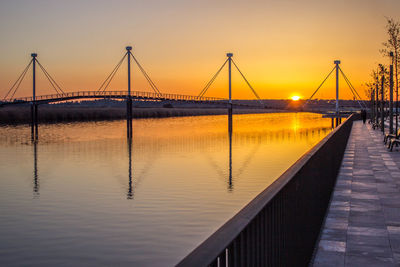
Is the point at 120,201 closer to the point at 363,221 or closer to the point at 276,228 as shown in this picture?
the point at 363,221

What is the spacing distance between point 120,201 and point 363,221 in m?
10.1

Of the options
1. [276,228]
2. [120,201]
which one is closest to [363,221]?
[276,228]

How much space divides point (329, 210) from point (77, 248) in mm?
5491

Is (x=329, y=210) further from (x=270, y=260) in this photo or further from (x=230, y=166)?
(x=230, y=166)

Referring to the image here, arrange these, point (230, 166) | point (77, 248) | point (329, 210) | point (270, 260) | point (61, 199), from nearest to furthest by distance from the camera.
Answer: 1. point (270, 260)
2. point (329, 210)
3. point (77, 248)
4. point (61, 199)
5. point (230, 166)

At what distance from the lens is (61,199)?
17656 millimetres

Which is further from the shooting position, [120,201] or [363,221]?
[120,201]

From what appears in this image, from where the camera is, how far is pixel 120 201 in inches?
675

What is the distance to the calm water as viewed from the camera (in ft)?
36.3

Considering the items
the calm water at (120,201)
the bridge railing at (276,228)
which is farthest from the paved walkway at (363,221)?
the calm water at (120,201)

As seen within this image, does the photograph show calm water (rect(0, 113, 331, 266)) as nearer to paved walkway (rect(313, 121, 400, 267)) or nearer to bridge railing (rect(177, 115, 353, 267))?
paved walkway (rect(313, 121, 400, 267))

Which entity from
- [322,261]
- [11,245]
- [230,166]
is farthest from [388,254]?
[230,166]

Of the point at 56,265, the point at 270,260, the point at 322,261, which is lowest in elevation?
the point at 56,265

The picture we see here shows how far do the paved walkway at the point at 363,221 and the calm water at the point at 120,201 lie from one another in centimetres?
338
